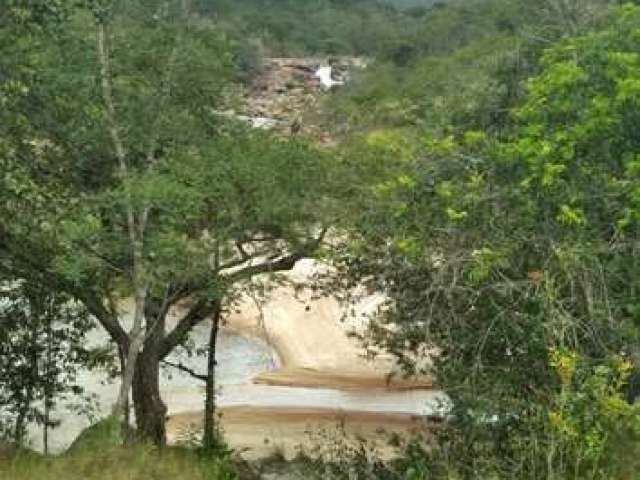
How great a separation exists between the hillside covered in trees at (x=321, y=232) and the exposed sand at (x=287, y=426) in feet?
11.9

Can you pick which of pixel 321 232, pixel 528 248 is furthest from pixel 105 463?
pixel 321 232

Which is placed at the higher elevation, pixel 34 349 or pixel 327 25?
pixel 327 25

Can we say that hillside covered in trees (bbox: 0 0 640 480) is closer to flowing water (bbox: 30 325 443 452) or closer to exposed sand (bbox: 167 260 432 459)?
exposed sand (bbox: 167 260 432 459)

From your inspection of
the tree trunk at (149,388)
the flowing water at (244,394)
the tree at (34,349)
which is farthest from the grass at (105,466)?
the flowing water at (244,394)

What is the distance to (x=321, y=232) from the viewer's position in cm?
1292

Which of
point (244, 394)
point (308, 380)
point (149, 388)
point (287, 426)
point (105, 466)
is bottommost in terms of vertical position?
point (105, 466)

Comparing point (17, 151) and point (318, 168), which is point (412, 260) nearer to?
point (318, 168)

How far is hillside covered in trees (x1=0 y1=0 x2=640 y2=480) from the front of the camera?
29.2 ft

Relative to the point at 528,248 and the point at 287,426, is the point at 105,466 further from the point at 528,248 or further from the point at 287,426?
the point at 287,426

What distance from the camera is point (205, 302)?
44.6ft

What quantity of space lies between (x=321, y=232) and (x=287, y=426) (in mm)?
11219

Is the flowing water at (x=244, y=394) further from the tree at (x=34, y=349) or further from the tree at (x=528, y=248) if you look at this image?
the tree at (x=528, y=248)

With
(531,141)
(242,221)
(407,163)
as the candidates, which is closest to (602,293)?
(531,141)

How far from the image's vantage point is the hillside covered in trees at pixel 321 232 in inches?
351
